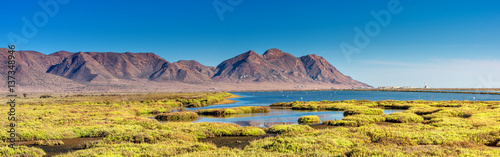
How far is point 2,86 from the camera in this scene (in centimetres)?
19675

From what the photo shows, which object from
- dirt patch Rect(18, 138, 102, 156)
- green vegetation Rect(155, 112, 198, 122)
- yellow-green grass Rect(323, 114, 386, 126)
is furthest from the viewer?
green vegetation Rect(155, 112, 198, 122)

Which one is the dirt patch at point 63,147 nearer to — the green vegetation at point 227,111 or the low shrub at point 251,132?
the low shrub at point 251,132

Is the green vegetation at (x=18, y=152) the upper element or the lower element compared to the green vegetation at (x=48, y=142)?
upper

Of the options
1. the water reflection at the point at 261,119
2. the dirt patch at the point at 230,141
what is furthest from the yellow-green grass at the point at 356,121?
the dirt patch at the point at 230,141

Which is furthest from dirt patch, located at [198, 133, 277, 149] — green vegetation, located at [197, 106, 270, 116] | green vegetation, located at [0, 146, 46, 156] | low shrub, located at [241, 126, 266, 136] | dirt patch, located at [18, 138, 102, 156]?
green vegetation, located at [197, 106, 270, 116]

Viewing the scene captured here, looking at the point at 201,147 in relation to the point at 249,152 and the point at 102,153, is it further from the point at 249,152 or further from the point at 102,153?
the point at 102,153

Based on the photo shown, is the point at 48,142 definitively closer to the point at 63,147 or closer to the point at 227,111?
the point at 63,147

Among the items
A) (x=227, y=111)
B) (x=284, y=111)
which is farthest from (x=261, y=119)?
(x=284, y=111)

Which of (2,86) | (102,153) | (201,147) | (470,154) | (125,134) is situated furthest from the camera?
(2,86)

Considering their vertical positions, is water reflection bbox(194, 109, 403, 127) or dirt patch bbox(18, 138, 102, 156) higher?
dirt patch bbox(18, 138, 102, 156)

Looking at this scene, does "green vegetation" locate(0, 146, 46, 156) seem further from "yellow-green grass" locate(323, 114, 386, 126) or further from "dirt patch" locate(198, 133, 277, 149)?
"yellow-green grass" locate(323, 114, 386, 126)

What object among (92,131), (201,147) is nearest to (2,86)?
(92,131)

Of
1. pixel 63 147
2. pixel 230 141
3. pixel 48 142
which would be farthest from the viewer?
pixel 230 141

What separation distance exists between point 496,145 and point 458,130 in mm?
4608
